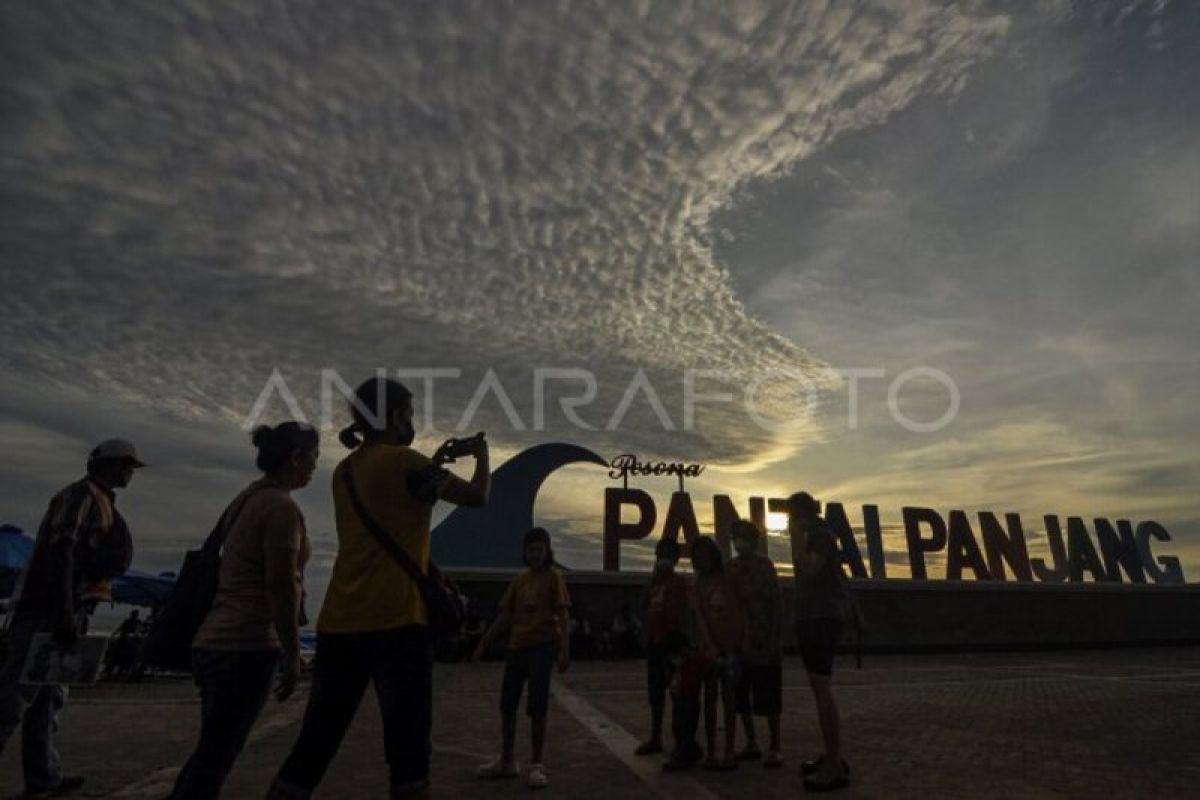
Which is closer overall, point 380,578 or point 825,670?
point 380,578

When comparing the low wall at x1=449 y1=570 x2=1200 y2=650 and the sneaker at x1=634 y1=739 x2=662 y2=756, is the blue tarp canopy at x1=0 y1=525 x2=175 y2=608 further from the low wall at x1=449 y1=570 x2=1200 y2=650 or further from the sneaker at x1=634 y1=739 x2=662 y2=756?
the sneaker at x1=634 y1=739 x2=662 y2=756

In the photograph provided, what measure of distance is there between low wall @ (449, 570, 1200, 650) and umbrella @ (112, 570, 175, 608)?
32.7 ft

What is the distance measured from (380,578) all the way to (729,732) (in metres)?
3.73

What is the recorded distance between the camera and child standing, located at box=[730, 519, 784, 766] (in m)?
5.48

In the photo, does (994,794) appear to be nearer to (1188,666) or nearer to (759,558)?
(759,558)

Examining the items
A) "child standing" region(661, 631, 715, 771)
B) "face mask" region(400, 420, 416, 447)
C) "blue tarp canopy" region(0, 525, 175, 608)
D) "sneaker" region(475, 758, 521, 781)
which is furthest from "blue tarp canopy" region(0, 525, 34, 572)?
"face mask" region(400, 420, 416, 447)

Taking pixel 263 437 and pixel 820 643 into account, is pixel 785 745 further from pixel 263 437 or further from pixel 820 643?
pixel 263 437

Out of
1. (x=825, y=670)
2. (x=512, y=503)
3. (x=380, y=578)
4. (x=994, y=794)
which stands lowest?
(x=994, y=794)

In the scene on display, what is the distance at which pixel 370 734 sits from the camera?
664 cm

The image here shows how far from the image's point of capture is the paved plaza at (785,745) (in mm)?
4703

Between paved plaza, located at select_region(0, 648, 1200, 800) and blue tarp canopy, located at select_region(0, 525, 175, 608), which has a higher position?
blue tarp canopy, located at select_region(0, 525, 175, 608)

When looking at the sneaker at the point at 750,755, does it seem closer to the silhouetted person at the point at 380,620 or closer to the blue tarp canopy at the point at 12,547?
the silhouetted person at the point at 380,620

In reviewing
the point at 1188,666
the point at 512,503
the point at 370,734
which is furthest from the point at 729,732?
the point at 512,503

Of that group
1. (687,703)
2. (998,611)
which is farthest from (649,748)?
(998,611)
